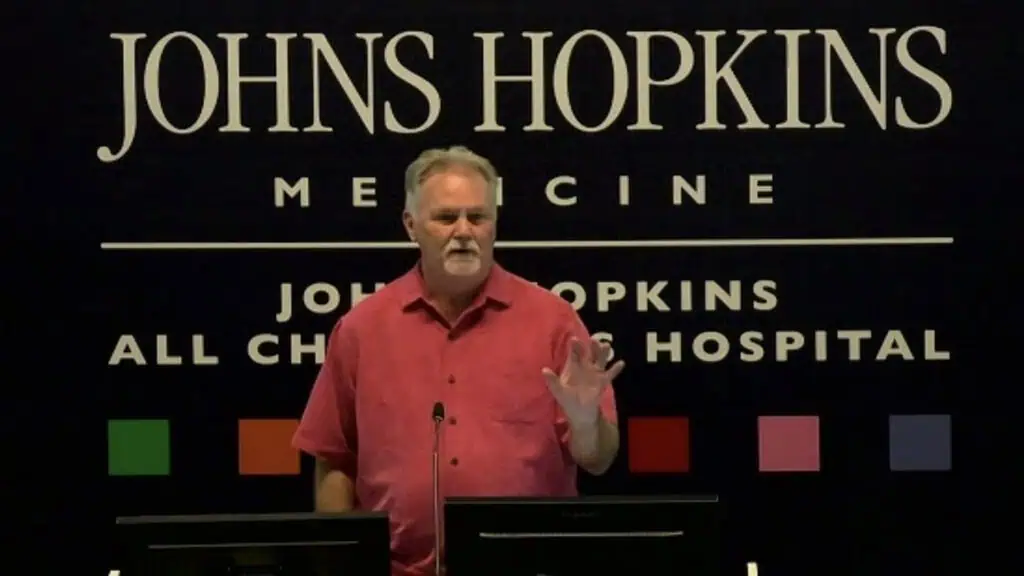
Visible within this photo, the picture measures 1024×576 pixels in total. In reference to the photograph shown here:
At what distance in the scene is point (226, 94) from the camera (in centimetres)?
421

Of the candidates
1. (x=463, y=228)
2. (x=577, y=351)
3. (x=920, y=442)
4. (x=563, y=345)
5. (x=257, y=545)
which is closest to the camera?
(x=257, y=545)

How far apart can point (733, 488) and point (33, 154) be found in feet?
6.80

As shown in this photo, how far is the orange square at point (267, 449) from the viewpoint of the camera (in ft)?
14.0

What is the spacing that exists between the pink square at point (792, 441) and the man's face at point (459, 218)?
1.17 m

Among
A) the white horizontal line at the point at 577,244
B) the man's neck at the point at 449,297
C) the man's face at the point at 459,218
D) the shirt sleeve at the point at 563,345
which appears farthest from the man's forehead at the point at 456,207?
the white horizontal line at the point at 577,244

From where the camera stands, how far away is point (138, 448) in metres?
4.28

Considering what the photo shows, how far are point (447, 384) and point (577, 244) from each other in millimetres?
865

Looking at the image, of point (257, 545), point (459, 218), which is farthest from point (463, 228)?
point (257, 545)

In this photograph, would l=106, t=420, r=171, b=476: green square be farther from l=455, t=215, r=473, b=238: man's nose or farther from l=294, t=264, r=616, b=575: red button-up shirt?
l=455, t=215, r=473, b=238: man's nose

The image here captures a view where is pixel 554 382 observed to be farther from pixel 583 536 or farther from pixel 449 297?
pixel 449 297

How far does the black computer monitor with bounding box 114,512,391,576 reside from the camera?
258 centimetres

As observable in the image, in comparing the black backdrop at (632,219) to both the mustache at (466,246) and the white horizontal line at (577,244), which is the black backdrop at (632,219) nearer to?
the white horizontal line at (577,244)

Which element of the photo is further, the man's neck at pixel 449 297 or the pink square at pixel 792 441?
the pink square at pixel 792 441

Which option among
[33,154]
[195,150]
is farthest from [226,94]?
[33,154]
